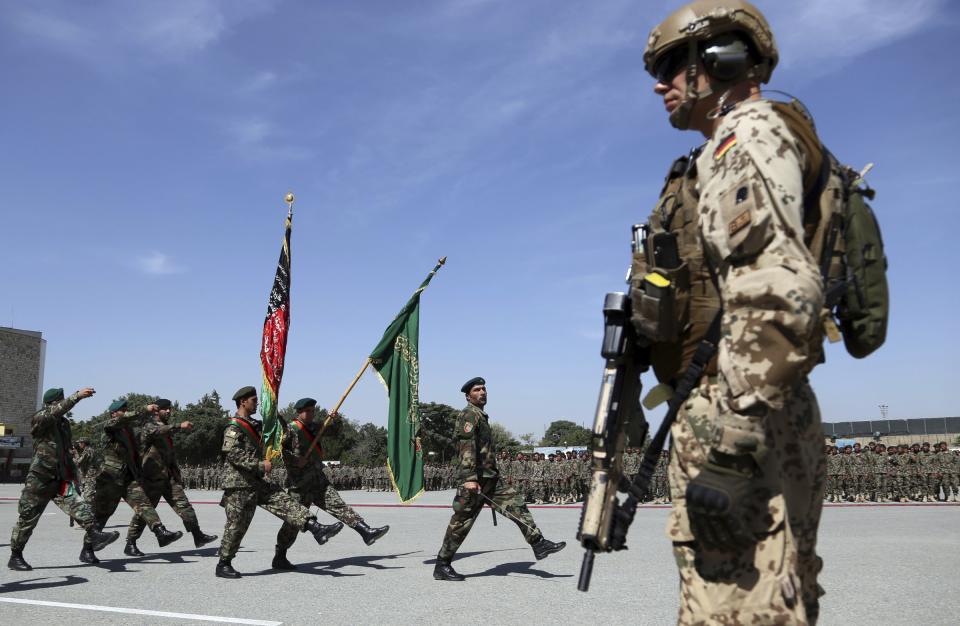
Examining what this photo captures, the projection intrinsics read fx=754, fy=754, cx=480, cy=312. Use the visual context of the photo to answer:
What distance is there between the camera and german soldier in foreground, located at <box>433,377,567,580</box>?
24.8ft

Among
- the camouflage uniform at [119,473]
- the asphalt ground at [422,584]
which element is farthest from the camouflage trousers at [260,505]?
the camouflage uniform at [119,473]

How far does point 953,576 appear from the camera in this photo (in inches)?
269

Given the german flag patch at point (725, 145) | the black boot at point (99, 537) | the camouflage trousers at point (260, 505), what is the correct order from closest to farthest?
the german flag patch at point (725, 145), the camouflage trousers at point (260, 505), the black boot at point (99, 537)

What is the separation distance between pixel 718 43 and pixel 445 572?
6.05 m

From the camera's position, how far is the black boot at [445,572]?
7.25 meters

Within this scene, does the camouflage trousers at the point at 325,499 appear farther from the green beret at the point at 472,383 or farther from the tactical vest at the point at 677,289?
the tactical vest at the point at 677,289

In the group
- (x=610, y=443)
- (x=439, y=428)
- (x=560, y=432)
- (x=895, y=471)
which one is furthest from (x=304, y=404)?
(x=560, y=432)

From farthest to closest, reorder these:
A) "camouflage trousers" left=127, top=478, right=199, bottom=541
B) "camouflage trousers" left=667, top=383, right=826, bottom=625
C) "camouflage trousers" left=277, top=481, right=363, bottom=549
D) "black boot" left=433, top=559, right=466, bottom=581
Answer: "camouflage trousers" left=127, top=478, right=199, bottom=541, "camouflage trousers" left=277, top=481, right=363, bottom=549, "black boot" left=433, top=559, right=466, bottom=581, "camouflage trousers" left=667, top=383, right=826, bottom=625

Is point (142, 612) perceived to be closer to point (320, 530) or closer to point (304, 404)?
point (320, 530)

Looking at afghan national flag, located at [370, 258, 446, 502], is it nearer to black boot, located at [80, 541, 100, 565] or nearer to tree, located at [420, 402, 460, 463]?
black boot, located at [80, 541, 100, 565]

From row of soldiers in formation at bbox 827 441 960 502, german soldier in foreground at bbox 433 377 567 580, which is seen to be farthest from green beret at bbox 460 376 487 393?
row of soldiers in formation at bbox 827 441 960 502

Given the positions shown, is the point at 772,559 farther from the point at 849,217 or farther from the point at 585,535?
the point at 849,217

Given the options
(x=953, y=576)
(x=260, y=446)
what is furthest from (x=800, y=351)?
(x=260, y=446)

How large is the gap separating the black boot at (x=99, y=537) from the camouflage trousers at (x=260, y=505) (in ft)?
4.44
